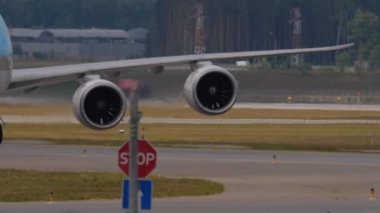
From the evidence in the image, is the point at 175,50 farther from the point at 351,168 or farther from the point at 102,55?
the point at 351,168

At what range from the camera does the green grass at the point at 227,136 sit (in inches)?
2210

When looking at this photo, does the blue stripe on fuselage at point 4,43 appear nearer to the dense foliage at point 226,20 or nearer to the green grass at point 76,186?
the green grass at point 76,186

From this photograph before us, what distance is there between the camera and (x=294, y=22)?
114 m

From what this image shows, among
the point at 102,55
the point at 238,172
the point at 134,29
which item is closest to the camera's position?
the point at 238,172

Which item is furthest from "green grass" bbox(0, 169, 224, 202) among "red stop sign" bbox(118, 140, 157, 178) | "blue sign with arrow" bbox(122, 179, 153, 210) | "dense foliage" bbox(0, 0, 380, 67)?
"dense foliage" bbox(0, 0, 380, 67)

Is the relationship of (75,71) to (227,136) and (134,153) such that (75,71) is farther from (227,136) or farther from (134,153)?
(227,136)

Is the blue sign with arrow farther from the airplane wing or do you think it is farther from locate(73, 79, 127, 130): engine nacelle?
the airplane wing

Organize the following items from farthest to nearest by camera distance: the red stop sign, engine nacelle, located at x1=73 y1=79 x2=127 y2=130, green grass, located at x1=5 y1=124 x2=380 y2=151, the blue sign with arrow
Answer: green grass, located at x1=5 y1=124 x2=380 y2=151
engine nacelle, located at x1=73 y1=79 x2=127 y2=130
the red stop sign
the blue sign with arrow

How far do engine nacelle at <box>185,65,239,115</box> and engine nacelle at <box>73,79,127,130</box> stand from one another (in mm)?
2041

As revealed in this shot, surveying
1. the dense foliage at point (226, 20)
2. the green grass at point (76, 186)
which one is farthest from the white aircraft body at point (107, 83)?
the dense foliage at point (226, 20)

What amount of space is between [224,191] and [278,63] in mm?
77231

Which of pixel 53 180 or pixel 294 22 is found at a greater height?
pixel 294 22

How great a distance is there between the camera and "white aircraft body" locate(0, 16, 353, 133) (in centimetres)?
3322

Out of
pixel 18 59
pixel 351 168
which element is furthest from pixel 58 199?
pixel 18 59
